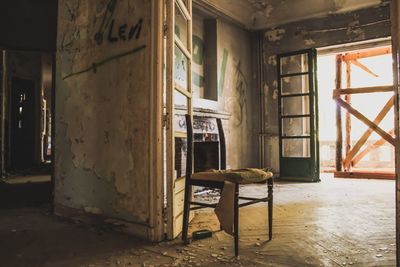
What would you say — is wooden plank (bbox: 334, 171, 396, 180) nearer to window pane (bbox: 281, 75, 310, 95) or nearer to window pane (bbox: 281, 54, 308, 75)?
window pane (bbox: 281, 75, 310, 95)

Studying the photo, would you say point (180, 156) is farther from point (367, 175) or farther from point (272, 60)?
point (367, 175)

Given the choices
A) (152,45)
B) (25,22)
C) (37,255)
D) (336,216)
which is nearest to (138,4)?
(152,45)

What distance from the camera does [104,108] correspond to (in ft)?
8.31

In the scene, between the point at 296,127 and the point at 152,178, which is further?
the point at 296,127

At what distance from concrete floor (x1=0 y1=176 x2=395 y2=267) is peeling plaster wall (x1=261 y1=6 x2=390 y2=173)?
115 inches

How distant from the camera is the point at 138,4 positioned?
2.34 metres

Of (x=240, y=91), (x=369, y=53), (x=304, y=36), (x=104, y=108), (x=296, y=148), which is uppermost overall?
(x=304, y=36)

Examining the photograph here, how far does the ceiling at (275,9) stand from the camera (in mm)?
→ 5285

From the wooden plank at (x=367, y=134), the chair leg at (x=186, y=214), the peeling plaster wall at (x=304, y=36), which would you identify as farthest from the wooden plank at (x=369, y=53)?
the chair leg at (x=186, y=214)

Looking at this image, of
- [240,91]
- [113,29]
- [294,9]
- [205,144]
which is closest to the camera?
[113,29]

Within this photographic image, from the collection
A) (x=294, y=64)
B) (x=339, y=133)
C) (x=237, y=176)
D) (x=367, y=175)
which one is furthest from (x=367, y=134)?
(x=237, y=176)

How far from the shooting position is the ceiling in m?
5.29

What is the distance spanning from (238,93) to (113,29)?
3.71 m

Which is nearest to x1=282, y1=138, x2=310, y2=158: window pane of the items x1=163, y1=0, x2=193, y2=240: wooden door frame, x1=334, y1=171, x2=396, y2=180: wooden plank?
x1=334, y1=171, x2=396, y2=180: wooden plank
